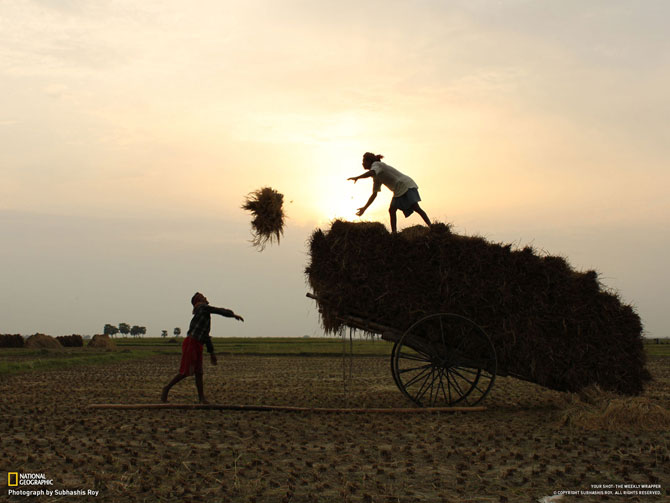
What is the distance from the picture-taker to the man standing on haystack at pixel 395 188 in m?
11.7

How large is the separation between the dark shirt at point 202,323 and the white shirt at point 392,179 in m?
3.79

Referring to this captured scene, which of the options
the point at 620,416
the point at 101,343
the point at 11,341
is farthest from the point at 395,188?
the point at 11,341

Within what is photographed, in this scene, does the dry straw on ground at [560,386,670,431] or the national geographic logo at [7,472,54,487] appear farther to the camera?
the dry straw on ground at [560,386,670,431]

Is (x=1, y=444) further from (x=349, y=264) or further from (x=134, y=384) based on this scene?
(x=134, y=384)

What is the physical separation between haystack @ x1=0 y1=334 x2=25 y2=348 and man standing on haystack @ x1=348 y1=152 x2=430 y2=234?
179 ft

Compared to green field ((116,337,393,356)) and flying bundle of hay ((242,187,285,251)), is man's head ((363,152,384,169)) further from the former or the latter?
green field ((116,337,393,356))

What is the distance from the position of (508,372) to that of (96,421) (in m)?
7.05

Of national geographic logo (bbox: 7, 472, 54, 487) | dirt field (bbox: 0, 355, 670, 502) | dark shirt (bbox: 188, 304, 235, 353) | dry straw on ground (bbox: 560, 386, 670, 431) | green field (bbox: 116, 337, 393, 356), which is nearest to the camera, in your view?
dirt field (bbox: 0, 355, 670, 502)

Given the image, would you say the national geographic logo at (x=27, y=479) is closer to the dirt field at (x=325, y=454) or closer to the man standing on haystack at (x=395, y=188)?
the dirt field at (x=325, y=454)

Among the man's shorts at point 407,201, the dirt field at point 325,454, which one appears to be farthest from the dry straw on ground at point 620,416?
the man's shorts at point 407,201

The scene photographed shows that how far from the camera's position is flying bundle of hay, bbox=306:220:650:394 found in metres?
11.3

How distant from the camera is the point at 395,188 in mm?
11781

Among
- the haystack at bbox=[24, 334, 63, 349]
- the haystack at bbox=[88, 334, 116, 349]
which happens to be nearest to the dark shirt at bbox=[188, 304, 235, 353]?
the haystack at bbox=[24, 334, 63, 349]

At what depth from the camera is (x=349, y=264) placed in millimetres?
11391
